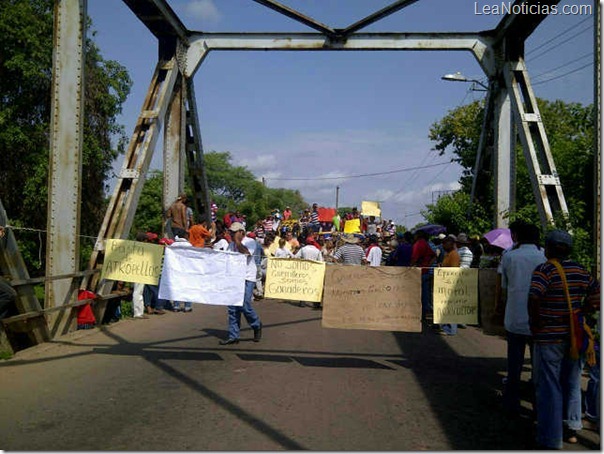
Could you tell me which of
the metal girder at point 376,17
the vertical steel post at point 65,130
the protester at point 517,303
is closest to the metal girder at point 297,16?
the metal girder at point 376,17

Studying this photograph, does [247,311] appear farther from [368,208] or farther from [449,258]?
[368,208]

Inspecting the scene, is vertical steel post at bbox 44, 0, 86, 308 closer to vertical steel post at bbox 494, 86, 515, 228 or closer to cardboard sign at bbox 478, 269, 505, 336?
cardboard sign at bbox 478, 269, 505, 336

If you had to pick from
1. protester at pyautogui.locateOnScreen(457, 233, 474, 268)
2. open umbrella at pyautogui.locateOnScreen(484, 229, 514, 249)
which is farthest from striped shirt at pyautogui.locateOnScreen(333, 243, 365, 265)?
open umbrella at pyautogui.locateOnScreen(484, 229, 514, 249)

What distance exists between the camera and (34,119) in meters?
23.5

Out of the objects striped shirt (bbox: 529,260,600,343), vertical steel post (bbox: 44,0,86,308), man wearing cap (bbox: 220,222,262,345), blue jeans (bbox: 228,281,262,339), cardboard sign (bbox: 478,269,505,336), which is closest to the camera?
striped shirt (bbox: 529,260,600,343)

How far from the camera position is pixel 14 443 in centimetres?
487

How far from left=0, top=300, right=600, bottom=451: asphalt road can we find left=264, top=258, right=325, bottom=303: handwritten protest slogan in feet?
2.91

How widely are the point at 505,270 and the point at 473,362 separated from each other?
276cm

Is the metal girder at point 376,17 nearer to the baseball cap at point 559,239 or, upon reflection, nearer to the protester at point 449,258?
the protester at point 449,258

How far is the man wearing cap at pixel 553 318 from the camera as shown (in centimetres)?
508

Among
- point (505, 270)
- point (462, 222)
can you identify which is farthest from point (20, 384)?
point (462, 222)

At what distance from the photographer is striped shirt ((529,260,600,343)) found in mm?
5148

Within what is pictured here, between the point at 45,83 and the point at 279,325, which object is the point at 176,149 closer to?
the point at 279,325

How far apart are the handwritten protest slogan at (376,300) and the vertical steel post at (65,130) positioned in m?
4.29
